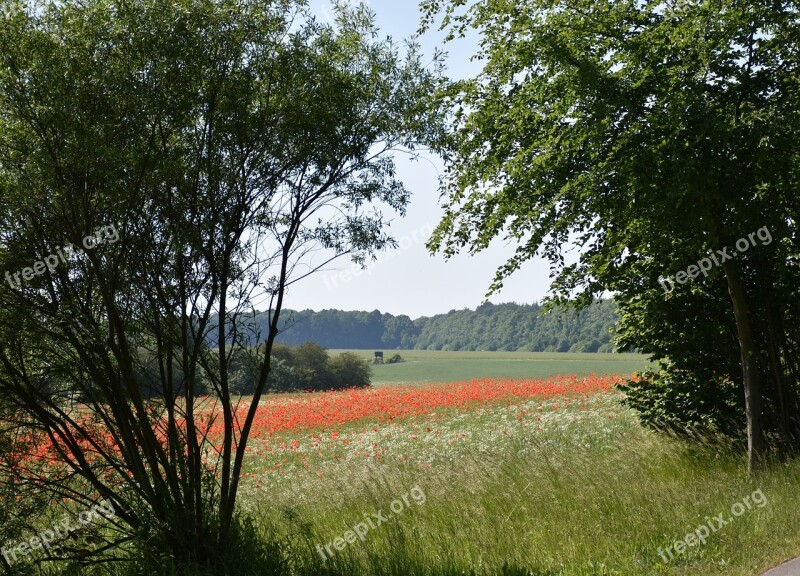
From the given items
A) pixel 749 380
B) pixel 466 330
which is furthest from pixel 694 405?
pixel 466 330

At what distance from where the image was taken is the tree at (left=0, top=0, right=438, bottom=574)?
19.5 ft

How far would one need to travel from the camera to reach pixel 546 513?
24.6ft

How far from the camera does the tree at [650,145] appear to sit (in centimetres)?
763

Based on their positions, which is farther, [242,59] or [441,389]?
[441,389]

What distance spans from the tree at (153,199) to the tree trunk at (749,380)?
4.92 m

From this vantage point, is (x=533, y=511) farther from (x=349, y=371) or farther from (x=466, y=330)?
(x=466, y=330)

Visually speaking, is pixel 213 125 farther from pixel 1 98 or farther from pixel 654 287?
pixel 654 287

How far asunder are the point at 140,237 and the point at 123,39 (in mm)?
1710

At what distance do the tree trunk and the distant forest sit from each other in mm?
28941

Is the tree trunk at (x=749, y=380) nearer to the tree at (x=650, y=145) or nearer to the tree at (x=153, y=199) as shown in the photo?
the tree at (x=650, y=145)

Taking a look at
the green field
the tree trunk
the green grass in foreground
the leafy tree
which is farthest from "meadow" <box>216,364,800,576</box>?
the green field

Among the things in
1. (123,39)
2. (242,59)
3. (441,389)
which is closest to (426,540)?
(242,59)

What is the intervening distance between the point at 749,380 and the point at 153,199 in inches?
285

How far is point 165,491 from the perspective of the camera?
248 inches
